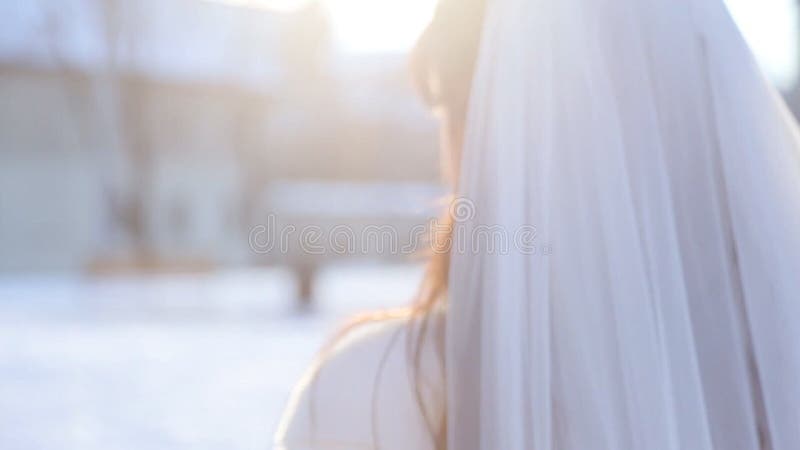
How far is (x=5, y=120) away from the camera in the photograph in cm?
1798

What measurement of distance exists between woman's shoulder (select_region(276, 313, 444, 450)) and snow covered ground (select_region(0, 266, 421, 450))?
540 mm

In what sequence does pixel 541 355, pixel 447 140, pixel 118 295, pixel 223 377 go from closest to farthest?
pixel 541 355 < pixel 447 140 < pixel 223 377 < pixel 118 295

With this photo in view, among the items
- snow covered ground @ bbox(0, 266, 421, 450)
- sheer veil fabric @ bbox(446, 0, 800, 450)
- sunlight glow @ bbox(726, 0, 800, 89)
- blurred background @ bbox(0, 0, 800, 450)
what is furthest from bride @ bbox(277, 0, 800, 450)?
blurred background @ bbox(0, 0, 800, 450)

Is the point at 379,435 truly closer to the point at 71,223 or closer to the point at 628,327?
the point at 628,327

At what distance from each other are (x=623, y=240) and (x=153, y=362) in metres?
5.16

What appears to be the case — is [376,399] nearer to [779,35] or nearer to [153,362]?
[779,35]

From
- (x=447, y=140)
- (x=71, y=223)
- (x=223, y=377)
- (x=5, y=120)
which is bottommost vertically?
(x=223, y=377)

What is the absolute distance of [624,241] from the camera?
3.61ft

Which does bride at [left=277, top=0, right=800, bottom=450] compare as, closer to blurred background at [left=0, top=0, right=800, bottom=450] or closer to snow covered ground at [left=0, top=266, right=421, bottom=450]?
snow covered ground at [left=0, top=266, right=421, bottom=450]

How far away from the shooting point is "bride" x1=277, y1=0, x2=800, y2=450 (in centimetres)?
108

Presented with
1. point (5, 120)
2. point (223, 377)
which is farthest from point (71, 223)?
point (223, 377)

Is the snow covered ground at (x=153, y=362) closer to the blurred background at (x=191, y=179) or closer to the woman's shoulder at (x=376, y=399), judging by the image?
the blurred background at (x=191, y=179)

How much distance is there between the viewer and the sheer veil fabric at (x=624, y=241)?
1.08 m

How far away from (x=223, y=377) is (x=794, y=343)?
451cm
